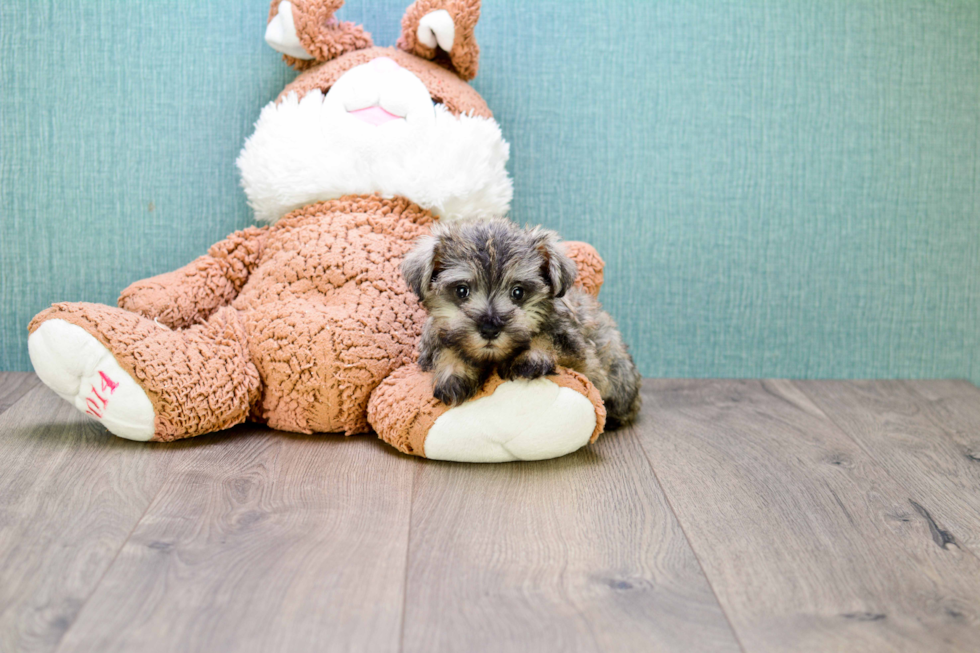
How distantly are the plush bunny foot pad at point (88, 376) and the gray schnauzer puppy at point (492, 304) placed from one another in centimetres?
70

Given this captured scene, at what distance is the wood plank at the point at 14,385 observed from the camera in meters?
2.32

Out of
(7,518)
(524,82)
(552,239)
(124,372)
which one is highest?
(524,82)

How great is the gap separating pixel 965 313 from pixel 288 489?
2291mm

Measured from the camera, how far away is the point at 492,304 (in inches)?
67.5

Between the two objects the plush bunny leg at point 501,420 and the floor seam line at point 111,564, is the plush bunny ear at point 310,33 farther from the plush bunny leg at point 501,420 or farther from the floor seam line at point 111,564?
the floor seam line at point 111,564

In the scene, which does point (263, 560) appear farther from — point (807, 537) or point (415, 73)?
point (415, 73)

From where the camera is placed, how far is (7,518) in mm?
1578

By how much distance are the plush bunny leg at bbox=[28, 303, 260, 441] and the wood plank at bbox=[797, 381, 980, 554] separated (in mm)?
1623

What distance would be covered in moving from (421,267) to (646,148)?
114 centimetres

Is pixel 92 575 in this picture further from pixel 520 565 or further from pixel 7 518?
pixel 520 565

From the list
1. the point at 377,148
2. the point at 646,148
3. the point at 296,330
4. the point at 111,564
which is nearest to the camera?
the point at 111,564

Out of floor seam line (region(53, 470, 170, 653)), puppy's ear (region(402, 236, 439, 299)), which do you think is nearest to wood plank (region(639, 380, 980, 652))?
puppy's ear (region(402, 236, 439, 299))

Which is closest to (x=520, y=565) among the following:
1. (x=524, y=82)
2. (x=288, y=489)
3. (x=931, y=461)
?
(x=288, y=489)

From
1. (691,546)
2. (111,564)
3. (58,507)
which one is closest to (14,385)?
(58,507)
